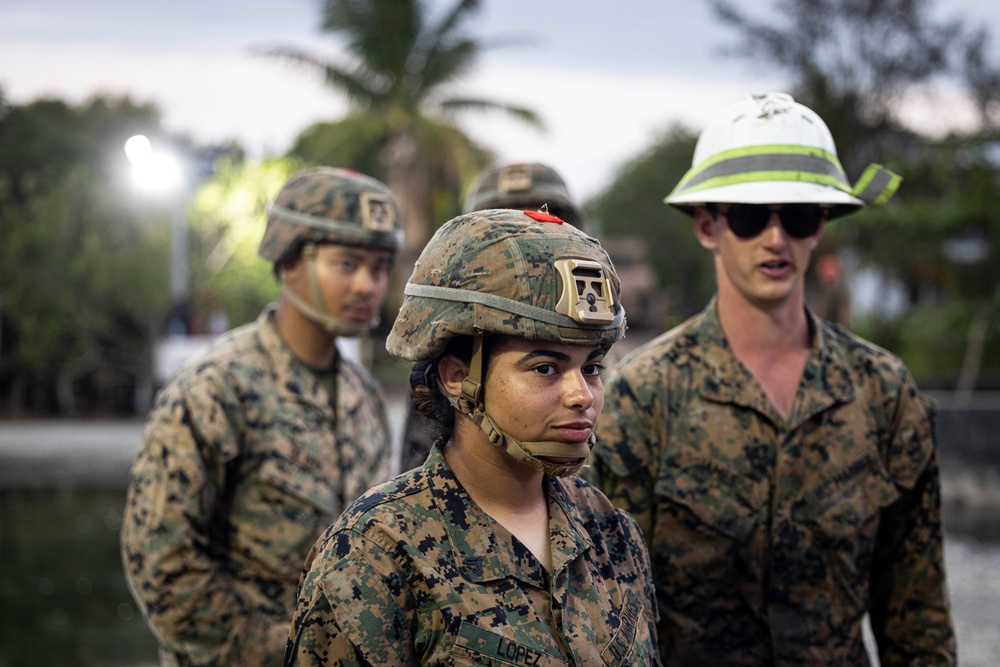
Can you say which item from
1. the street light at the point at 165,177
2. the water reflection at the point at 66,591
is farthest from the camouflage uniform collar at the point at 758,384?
the street light at the point at 165,177

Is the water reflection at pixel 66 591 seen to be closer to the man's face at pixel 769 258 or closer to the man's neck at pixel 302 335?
the man's neck at pixel 302 335

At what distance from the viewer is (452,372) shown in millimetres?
2463

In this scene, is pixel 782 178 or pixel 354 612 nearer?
pixel 354 612

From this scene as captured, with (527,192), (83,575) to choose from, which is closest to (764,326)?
(527,192)

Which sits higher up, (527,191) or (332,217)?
(527,191)

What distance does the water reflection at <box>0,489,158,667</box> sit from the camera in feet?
27.4

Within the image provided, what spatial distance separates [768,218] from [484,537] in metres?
1.73

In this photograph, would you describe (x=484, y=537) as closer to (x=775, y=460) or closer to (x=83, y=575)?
(x=775, y=460)

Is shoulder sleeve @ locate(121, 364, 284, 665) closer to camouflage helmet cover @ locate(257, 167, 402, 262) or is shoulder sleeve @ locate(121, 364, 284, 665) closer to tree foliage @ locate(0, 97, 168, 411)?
Result: camouflage helmet cover @ locate(257, 167, 402, 262)

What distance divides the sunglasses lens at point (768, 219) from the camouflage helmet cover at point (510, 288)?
4.37 feet

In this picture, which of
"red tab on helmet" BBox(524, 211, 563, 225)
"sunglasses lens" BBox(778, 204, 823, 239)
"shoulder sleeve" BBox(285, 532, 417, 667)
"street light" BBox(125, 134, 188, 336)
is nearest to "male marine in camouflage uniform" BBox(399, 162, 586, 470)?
"sunglasses lens" BBox(778, 204, 823, 239)

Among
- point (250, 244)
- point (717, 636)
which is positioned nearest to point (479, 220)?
point (717, 636)

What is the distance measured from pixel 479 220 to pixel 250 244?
97.0ft

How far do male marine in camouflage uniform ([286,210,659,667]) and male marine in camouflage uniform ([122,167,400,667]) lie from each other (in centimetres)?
167
